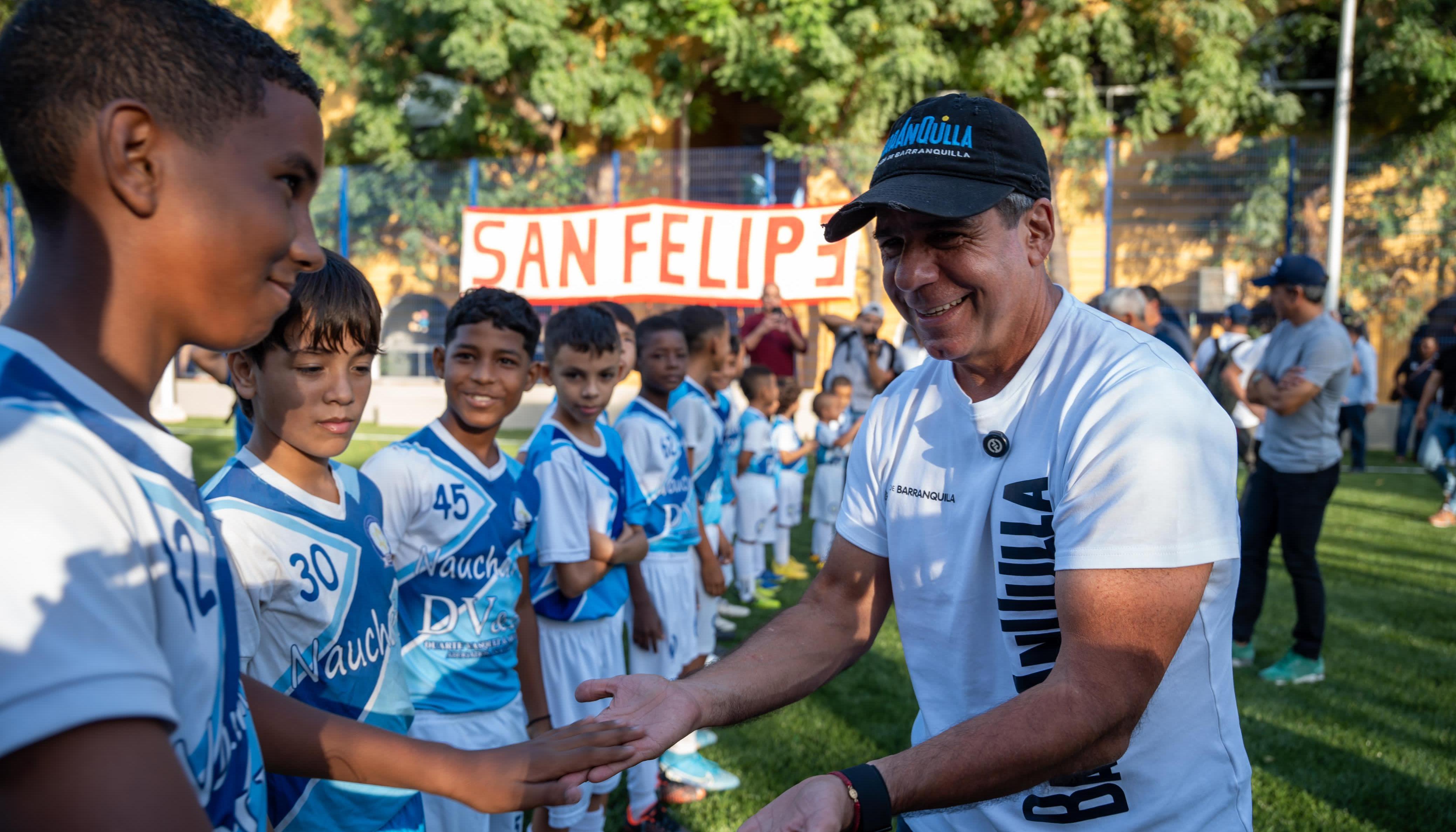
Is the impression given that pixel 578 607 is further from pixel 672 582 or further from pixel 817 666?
pixel 817 666

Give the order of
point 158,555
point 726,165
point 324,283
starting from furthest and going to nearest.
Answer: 1. point 726,165
2. point 324,283
3. point 158,555

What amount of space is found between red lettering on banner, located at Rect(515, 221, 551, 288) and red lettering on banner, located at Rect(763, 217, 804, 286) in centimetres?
294

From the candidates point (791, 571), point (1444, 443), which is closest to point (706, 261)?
point (791, 571)

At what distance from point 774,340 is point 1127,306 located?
446cm

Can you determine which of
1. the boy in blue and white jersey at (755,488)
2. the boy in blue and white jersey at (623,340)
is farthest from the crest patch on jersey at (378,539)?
the boy in blue and white jersey at (755,488)

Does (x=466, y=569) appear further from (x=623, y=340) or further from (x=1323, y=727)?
(x=1323, y=727)

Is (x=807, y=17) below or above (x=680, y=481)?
above

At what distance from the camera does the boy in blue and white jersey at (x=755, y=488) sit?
8.00 meters

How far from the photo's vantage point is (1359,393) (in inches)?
575

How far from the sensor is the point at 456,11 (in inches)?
747

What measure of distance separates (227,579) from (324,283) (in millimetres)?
1452

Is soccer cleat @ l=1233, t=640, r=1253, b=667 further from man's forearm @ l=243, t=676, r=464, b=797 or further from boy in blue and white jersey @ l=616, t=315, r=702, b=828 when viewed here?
man's forearm @ l=243, t=676, r=464, b=797

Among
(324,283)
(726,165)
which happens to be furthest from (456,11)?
(324,283)

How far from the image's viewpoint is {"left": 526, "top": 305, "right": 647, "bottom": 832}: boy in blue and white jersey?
3.75 meters
